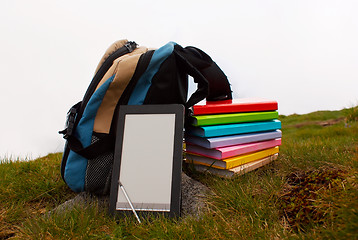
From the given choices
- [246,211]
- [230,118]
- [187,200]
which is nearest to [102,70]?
[230,118]

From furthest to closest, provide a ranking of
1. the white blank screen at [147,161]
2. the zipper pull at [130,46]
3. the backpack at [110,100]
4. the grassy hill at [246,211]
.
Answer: the zipper pull at [130,46] → the backpack at [110,100] → the white blank screen at [147,161] → the grassy hill at [246,211]

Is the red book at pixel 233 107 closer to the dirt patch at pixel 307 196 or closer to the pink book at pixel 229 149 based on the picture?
the pink book at pixel 229 149

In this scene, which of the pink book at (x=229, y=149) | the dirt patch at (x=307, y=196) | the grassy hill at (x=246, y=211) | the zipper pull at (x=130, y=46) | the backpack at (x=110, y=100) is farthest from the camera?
the zipper pull at (x=130, y=46)

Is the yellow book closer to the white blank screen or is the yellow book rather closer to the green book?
the green book

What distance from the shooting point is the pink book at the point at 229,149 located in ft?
7.64

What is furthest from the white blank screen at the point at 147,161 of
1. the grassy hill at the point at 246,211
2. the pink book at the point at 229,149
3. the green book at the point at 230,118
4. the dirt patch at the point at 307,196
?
the dirt patch at the point at 307,196

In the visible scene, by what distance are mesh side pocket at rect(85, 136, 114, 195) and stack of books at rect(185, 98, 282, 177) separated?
2.36ft

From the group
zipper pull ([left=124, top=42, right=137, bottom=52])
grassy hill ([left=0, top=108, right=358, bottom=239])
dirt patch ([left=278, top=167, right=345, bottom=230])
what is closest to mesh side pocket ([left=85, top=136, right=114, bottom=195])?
grassy hill ([left=0, top=108, right=358, bottom=239])

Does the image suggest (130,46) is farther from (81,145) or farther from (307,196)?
(307,196)

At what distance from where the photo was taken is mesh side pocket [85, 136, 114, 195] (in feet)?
7.38

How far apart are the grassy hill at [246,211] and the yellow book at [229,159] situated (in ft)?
0.37

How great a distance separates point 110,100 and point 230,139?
0.99 meters

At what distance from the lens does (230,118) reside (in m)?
2.51

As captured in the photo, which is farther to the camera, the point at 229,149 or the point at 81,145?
the point at 229,149
